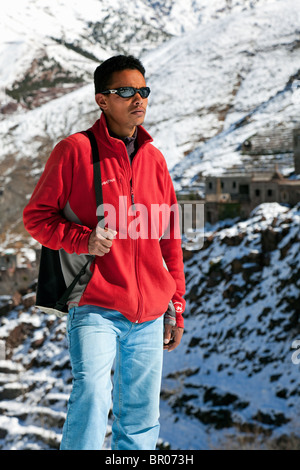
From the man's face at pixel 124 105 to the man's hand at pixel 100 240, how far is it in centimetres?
79

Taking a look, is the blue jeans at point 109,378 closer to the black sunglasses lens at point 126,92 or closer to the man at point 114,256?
the man at point 114,256

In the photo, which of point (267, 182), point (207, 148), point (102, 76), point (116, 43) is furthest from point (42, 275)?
point (116, 43)

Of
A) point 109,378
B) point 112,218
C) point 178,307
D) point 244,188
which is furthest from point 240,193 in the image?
point 109,378

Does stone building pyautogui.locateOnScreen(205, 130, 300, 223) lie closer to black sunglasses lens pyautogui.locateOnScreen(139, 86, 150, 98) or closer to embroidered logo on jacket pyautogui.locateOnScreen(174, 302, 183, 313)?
embroidered logo on jacket pyautogui.locateOnScreen(174, 302, 183, 313)

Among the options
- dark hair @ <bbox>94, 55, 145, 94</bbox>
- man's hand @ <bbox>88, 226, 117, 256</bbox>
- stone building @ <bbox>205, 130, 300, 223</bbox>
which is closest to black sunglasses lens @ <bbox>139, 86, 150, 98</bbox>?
dark hair @ <bbox>94, 55, 145, 94</bbox>

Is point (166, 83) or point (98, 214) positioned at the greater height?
point (166, 83)

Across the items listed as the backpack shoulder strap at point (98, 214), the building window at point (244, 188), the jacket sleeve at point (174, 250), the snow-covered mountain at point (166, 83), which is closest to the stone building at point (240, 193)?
the building window at point (244, 188)

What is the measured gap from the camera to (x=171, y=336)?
4.15 meters

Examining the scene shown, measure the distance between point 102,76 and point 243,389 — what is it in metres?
23.2

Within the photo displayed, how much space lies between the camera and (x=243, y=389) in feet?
83.1

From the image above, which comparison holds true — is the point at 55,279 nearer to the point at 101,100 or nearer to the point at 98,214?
the point at 98,214

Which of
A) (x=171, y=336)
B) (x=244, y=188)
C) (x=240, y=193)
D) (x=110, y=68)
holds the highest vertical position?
(x=244, y=188)

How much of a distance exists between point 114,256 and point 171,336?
2.89ft

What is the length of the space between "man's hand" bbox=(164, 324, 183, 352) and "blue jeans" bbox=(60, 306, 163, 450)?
A: 0.80 ft
